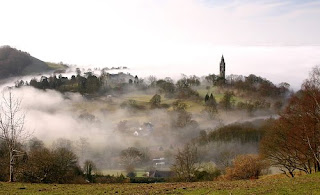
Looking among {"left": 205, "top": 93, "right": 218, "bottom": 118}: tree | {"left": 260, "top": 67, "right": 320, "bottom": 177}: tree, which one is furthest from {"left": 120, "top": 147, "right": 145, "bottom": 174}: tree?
{"left": 260, "top": 67, "right": 320, "bottom": 177}: tree

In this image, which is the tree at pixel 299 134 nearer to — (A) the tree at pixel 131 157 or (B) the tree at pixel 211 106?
(A) the tree at pixel 131 157

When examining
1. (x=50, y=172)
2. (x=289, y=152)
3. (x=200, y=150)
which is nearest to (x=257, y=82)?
(x=200, y=150)

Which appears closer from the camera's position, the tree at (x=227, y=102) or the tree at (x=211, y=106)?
the tree at (x=211, y=106)

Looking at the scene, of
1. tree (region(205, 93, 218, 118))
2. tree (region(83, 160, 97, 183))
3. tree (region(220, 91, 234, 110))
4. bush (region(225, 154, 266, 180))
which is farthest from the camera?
tree (region(220, 91, 234, 110))

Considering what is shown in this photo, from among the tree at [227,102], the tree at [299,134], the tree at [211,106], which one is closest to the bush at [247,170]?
the tree at [299,134]

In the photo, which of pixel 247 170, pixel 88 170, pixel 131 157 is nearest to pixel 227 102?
pixel 131 157

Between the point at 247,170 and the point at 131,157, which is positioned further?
the point at 131,157

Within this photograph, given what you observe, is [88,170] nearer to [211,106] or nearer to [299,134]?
[299,134]

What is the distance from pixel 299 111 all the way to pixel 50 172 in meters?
36.1

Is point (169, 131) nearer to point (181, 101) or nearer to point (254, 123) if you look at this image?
point (181, 101)

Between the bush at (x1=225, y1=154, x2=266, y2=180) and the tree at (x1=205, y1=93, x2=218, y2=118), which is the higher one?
the tree at (x1=205, y1=93, x2=218, y2=118)

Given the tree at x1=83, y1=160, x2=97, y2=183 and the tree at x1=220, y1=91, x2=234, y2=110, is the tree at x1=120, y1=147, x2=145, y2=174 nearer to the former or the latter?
the tree at x1=83, y1=160, x2=97, y2=183

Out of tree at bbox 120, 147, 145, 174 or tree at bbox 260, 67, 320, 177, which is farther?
tree at bbox 120, 147, 145, 174

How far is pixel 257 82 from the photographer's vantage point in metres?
200
